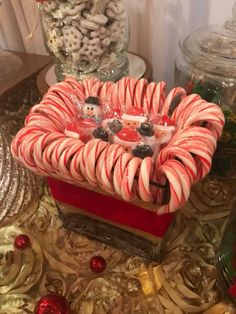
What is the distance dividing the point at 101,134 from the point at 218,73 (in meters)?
0.31

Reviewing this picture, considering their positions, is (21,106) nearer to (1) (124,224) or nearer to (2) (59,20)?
(2) (59,20)

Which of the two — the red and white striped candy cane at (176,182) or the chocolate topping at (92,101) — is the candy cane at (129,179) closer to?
the red and white striped candy cane at (176,182)

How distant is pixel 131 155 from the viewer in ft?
1.47

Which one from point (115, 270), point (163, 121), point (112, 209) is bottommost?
point (115, 270)

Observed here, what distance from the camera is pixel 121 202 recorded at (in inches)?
19.9

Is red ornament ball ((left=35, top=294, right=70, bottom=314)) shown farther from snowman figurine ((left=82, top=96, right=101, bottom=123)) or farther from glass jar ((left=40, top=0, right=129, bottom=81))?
glass jar ((left=40, top=0, right=129, bottom=81))

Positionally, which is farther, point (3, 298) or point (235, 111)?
point (235, 111)

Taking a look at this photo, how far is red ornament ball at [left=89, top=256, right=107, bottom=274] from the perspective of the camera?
0.57 m

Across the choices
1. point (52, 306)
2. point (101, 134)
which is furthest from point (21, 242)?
point (101, 134)

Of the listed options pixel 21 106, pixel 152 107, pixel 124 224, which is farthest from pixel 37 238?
pixel 21 106

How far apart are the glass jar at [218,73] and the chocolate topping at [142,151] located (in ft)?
0.89

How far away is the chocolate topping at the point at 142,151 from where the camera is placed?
46cm

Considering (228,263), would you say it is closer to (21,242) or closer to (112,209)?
(112,209)

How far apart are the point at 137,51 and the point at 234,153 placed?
18.2 inches
